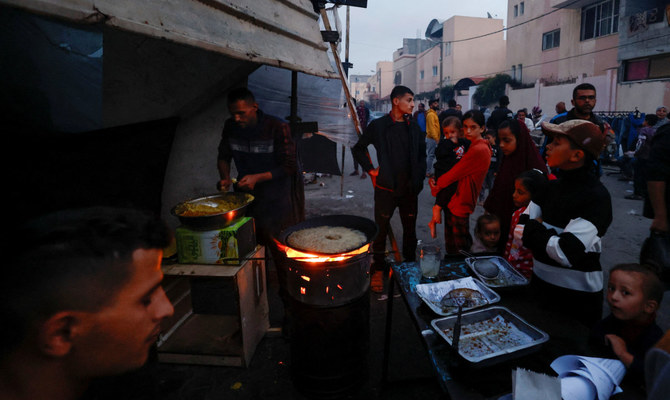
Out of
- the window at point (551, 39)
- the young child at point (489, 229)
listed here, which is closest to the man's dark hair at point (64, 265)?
the young child at point (489, 229)

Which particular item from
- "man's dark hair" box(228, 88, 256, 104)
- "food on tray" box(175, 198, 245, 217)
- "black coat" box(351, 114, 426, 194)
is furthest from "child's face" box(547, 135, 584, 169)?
"man's dark hair" box(228, 88, 256, 104)

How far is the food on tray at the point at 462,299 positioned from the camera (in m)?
2.03

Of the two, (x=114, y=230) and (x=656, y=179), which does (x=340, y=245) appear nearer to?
(x=114, y=230)

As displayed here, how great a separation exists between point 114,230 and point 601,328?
229 cm

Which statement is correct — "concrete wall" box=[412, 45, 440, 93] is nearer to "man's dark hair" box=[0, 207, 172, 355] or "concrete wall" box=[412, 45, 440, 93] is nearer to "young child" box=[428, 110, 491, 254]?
"young child" box=[428, 110, 491, 254]

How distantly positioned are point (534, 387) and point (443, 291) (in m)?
0.96

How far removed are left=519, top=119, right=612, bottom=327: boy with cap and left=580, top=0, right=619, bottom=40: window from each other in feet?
82.5

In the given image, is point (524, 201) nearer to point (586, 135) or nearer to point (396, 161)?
point (586, 135)

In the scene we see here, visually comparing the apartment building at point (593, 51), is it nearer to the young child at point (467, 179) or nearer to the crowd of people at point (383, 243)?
the young child at point (467, 179)

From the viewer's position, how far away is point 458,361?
1608mm

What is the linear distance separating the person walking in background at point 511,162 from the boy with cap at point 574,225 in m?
1.46

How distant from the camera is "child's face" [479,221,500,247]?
3.71 metres

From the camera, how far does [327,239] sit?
9.36 ft

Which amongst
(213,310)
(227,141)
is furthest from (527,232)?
(213,310)
